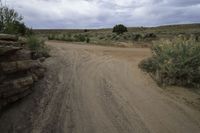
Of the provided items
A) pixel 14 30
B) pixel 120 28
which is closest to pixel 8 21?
pixel 14 30

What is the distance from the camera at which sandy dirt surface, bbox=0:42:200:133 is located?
8188 millimetres

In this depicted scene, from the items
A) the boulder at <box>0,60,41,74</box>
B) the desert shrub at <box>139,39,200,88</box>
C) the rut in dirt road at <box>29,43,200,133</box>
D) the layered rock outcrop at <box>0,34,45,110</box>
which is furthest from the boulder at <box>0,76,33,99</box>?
the desert shrub at <box>139,39,200,88</box>

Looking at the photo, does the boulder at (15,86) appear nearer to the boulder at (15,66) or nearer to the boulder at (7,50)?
the boulder at (15,66)

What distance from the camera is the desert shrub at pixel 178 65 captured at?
1210 cm

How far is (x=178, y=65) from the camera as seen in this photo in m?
12.5

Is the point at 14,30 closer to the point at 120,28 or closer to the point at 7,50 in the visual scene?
the point at 7,50

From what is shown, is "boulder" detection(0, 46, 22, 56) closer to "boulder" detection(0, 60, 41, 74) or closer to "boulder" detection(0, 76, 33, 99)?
"boulder" detection(0, 60, 41, 74)

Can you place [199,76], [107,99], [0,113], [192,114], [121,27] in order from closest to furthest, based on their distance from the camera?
[0,113] → [192,114] → [107,99] → [199,76] → [121,27]

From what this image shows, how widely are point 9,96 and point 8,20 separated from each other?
8.23m

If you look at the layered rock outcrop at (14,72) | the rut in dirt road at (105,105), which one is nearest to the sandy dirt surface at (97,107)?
the rut in dirt road at (105,105)

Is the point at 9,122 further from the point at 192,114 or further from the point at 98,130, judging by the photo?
the point at 192,114

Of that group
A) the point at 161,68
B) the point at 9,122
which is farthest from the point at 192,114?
the point at 9,122

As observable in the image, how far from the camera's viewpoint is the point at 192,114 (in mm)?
9148

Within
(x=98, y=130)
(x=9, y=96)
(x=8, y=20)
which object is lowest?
(x=98, y=130)
